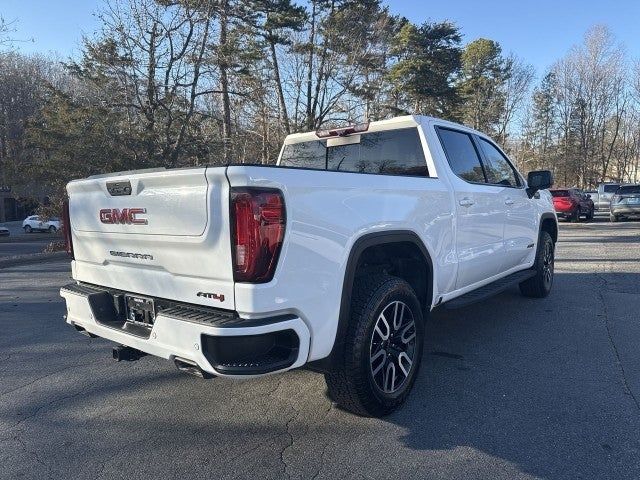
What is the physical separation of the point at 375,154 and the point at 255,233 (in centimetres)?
226

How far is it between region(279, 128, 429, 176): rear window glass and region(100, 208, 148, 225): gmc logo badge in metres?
1.41

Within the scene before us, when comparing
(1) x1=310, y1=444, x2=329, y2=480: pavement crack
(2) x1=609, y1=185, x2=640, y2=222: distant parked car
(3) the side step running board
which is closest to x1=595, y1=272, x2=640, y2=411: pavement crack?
(3) the side step running board

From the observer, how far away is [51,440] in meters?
2.95

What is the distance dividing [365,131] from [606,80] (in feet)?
191

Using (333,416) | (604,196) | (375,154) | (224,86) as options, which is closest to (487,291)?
(375,154)

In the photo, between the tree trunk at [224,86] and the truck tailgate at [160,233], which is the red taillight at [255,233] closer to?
the truck tailgate at [160,233]

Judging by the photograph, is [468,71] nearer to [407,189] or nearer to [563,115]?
[563,115]

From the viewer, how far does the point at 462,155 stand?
450cm

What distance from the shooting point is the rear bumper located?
235 centimetres

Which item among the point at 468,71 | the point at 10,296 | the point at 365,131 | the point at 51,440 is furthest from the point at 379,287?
the point at 468,71

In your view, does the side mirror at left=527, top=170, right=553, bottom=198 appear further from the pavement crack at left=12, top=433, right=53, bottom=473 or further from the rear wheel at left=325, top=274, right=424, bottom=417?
the pavement crack at left=12, top=433, right=53, bottom=473

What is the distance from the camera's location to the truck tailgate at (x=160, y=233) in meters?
2.44

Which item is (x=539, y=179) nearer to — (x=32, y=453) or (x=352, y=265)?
(x=352, y=265)

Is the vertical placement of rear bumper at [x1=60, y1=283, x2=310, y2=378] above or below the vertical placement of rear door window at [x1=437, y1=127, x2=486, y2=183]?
below
